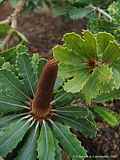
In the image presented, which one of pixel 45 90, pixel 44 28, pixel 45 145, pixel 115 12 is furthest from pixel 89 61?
pixel 44 28

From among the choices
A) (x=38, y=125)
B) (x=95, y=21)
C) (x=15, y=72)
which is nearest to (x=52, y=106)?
(x=38, y=125)

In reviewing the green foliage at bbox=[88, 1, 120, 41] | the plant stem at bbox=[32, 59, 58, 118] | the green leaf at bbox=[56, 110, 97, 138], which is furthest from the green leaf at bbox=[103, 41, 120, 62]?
the green foliage at bbox=[88, 1, 120, 41]

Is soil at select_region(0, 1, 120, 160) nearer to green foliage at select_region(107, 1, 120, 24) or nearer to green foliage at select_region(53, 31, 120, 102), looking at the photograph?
green foliage at select_region(107, 1, 120, 24)

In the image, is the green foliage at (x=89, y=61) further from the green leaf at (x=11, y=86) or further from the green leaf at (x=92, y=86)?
the green leaf at (x=11, y=86)

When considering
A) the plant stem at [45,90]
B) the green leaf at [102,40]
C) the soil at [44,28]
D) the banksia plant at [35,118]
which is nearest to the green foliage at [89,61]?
the green leaf at [102,40]

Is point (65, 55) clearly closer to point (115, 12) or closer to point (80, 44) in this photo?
point (80, 44)

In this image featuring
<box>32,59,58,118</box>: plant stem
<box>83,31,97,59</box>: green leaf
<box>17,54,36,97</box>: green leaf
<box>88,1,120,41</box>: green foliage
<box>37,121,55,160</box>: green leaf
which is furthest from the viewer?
<box>88,1,120,41</box>: green foliage
